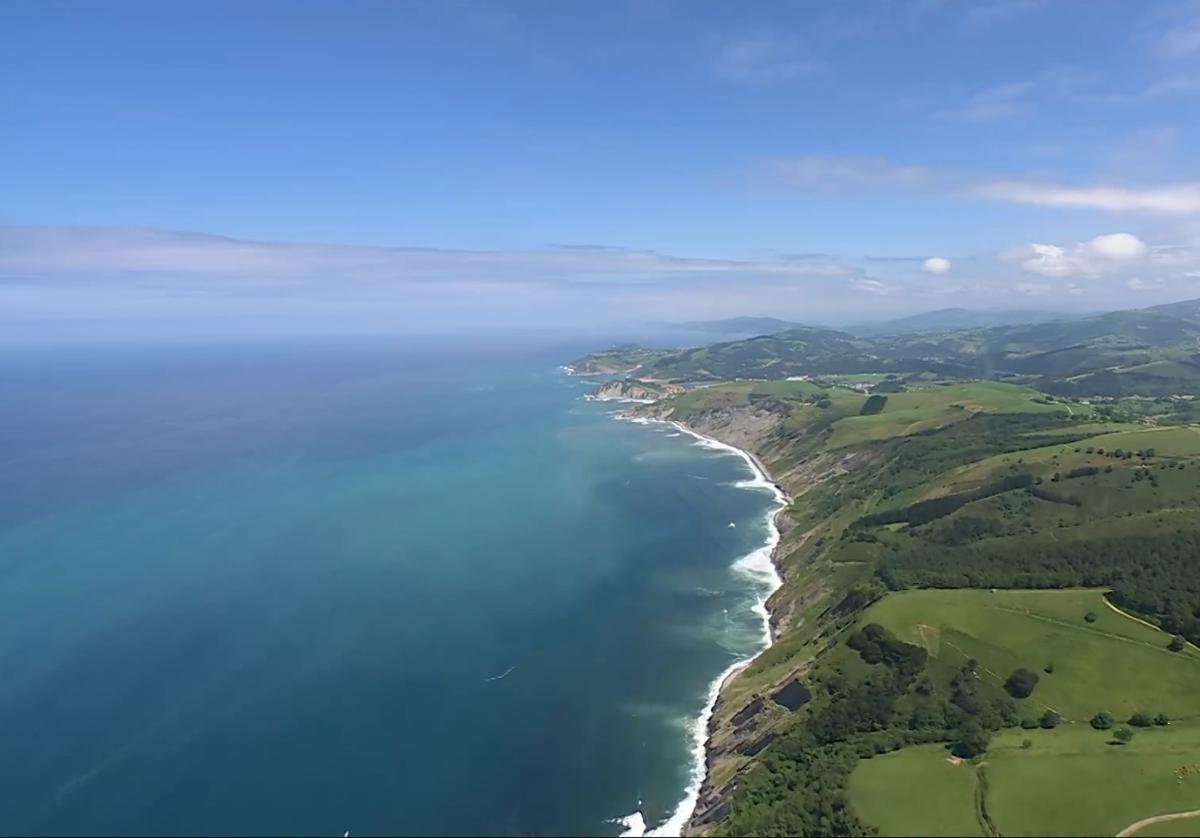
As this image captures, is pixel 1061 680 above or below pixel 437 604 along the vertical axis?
above

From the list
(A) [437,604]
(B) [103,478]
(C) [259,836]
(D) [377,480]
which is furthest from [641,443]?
(C) [259,836]

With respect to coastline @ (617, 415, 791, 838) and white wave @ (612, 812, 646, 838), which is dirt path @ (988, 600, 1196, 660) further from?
white wave @ (612, 812, 646, 838)

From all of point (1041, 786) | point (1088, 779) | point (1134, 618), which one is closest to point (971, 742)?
point (1041, 786)

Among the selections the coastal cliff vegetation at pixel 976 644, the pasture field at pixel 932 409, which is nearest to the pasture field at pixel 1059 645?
the coastal cliff vegetation at pixel 976 644

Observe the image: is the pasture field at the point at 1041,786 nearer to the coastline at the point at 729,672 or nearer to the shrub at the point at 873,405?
the coastline at the point at 729,672

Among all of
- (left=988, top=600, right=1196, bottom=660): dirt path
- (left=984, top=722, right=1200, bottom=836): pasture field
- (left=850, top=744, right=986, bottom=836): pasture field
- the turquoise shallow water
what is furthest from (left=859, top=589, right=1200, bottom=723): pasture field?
the turquoise shallow water

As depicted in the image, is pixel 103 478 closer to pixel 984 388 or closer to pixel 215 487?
pixel 215 487

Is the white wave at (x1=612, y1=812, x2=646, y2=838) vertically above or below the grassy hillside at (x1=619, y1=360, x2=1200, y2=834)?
below
